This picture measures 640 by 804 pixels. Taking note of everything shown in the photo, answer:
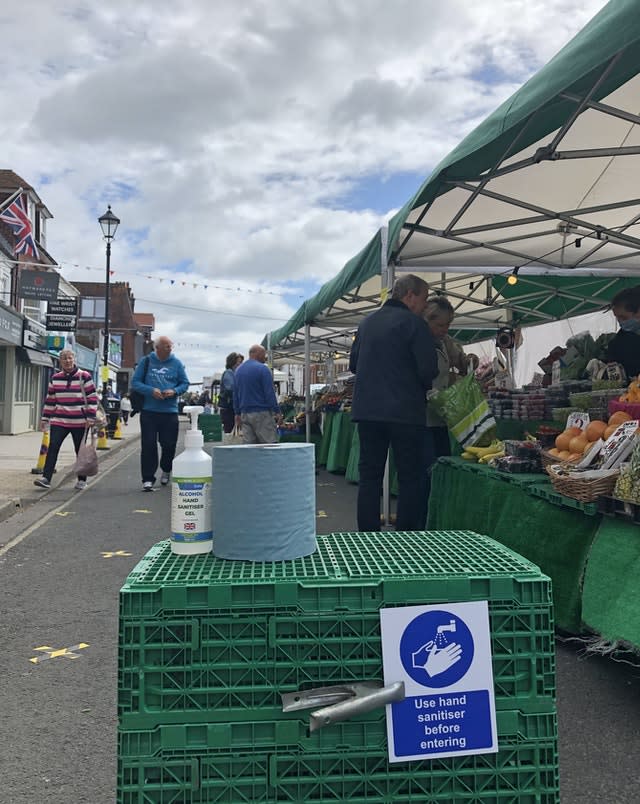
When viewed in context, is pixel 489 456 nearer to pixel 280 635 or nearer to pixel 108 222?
pixel 280 635

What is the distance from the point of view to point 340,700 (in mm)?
1616

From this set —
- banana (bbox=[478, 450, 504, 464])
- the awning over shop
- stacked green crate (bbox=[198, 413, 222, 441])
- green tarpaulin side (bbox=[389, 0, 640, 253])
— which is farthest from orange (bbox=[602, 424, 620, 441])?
the awning over shop

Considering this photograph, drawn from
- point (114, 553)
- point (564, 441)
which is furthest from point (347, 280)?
point (564, 441)

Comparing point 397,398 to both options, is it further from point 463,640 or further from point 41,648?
point 463,640

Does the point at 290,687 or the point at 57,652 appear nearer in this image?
the point at 290,687

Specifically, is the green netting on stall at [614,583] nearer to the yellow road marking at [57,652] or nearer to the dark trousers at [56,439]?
the yellow road marking at [57,652]

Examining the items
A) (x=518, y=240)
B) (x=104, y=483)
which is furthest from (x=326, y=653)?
(x=104, y=483)

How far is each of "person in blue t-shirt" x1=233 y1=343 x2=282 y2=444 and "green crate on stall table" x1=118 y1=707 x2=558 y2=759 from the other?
8119 mm

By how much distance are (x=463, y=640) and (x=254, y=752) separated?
21.1 inches

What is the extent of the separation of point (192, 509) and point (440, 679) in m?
0.79

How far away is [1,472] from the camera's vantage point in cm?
1177

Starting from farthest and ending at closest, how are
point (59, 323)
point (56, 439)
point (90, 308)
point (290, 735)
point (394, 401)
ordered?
1. point (90, 308)
2. point (59, 323)
3. point (56, 439)
4. point (394, 401)
5. point (290, 735)

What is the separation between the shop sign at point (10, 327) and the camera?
21202mm

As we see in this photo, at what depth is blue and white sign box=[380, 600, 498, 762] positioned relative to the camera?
1634 millimetres
